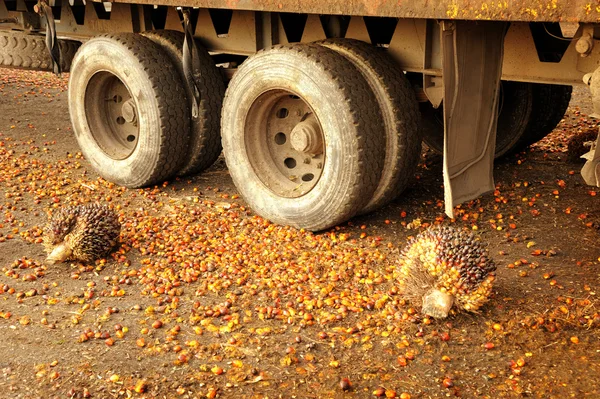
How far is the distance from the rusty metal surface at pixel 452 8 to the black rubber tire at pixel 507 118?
2.27 meters

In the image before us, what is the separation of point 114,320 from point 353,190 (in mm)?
1844

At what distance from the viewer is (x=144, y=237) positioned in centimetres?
564

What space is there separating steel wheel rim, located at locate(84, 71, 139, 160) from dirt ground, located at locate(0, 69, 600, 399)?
16.9 inches

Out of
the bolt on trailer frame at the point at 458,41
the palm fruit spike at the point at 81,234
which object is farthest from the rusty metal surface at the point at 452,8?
the palm fruit spike at the point at 81,234

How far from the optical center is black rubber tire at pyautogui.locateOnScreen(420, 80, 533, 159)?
6695 mm

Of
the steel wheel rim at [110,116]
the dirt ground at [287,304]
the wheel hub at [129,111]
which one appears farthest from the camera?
the steel wheel rim at [110,116]

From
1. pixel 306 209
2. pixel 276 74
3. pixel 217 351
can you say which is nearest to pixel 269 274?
pixel 306 209

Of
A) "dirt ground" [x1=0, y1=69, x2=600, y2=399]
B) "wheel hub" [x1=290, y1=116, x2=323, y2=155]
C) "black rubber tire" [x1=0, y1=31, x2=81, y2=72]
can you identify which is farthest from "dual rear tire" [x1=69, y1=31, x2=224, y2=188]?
"wheel hub" [x1=290, y1=116, x2=323, y2=155]

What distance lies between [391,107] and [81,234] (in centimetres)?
229

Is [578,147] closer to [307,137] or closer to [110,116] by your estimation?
[307,137]

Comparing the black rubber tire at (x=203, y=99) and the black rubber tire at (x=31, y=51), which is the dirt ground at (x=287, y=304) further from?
the black rubber tire at (x=31, y=51)

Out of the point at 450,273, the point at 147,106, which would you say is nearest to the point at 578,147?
the point at 450,273

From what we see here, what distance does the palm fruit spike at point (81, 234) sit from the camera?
509 cm

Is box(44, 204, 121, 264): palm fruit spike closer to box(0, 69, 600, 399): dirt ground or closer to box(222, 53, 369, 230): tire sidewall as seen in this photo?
box(0, 69, 600, 399): dirt ground
